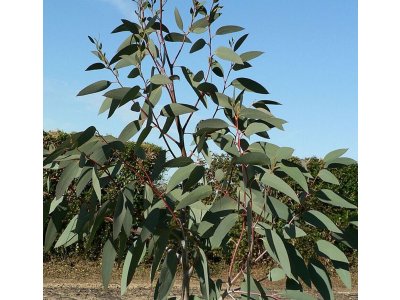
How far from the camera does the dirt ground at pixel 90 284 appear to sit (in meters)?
5.05

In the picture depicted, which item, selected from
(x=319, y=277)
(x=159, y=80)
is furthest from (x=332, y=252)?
(x=159, y=80)

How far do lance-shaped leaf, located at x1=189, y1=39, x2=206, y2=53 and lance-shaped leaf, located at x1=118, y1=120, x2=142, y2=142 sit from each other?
0.35m

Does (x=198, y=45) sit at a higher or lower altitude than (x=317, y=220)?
higher

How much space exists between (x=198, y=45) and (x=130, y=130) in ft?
1.32

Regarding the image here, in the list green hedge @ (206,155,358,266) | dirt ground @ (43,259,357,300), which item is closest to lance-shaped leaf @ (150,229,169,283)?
dirt ground @ (43,259,357,300)

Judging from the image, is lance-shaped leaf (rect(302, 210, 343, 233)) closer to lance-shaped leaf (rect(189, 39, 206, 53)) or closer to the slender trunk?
the slender trunk

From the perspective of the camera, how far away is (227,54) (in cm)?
178

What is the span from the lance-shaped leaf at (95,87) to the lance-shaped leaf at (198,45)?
1.07ft

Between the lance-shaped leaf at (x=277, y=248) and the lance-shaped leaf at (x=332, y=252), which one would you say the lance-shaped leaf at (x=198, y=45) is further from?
the lance-shaped leaf at (x=332, y=252)

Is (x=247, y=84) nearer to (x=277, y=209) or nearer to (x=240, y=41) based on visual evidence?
(x=240, y=41)

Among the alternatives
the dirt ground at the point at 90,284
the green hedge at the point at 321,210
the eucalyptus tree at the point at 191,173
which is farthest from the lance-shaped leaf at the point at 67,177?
the green hedge at the point at 321,210
